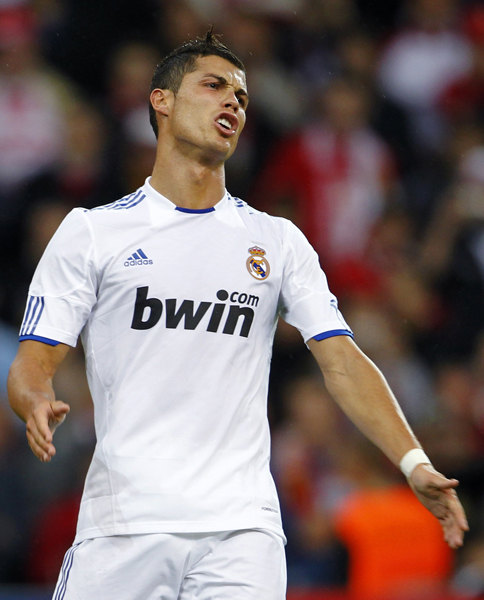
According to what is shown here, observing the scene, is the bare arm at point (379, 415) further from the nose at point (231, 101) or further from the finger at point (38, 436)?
the finger at point (38, 436)

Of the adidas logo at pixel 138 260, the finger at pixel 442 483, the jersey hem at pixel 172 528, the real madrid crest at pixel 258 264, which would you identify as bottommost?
the jersey hem at pixel 172 528

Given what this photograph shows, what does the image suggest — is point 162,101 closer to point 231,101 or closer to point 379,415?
point 231,101

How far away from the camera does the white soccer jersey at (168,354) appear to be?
322cm

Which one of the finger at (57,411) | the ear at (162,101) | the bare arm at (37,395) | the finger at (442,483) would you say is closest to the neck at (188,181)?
the ear at (162,101)

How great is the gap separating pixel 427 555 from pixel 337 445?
1.03m

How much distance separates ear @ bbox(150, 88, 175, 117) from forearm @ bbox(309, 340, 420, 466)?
1.15 metres

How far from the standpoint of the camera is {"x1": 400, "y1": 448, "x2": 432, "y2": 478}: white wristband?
3.21 meters

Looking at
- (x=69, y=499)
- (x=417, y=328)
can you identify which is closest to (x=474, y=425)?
(x=417, y=328)

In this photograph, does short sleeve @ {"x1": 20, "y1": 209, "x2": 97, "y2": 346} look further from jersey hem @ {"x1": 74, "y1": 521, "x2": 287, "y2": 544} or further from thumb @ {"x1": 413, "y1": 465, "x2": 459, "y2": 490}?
thumb @ {"x1": 413, "y1": 465, "x2": 459, "y2": 490}

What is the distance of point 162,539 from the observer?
3158 mm

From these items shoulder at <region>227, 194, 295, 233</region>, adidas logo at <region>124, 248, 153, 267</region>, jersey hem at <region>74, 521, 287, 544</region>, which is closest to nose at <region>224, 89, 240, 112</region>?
shoulder at <region>227, 194, 295, 233</region>

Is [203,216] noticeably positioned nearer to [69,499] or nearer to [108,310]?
[108,310]

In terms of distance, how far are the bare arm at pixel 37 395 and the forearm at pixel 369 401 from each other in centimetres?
96

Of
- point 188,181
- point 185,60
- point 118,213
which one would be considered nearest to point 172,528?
point 118,213
